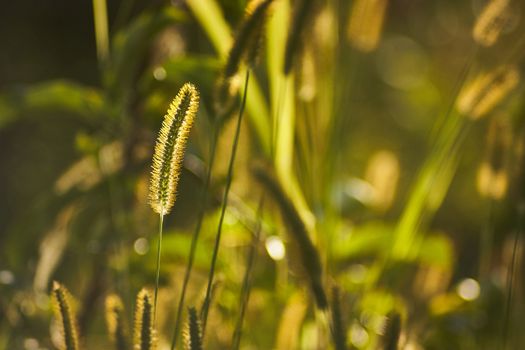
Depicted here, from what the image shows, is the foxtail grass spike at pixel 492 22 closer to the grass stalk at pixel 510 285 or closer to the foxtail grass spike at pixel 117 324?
the grass stalk at pixel 510 285

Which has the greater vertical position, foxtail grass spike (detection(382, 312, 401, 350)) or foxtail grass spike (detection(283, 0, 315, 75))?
foxtail grass spike (detection(283, 0, 315, 75))

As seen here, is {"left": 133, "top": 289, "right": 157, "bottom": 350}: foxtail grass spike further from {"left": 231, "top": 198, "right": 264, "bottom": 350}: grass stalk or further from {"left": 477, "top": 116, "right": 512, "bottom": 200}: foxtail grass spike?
{"left": 477, "top": 116, "right": 512, "bottom": 200}: foxtail grass spike

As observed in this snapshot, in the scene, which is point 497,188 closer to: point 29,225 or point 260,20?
point 260,20

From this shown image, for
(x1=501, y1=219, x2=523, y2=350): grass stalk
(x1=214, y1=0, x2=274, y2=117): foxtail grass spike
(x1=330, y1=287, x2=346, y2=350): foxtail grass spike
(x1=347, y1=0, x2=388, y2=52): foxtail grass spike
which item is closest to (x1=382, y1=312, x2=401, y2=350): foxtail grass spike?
(x1=330, y1=287, x2=346, y2=350): foxtail grass spike

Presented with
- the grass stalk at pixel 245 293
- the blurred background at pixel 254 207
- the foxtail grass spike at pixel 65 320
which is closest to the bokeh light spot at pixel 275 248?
the blurred background at pixel 254 207

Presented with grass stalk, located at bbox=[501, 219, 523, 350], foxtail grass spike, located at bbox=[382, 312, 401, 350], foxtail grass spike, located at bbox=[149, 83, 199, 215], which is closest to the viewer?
foxtail grass spike, located at bbox=[149, 83, 199, 215]

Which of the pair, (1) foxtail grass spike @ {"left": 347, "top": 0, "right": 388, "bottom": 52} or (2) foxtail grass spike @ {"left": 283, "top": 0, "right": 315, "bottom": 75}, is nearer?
(2) foxtail grass spike @ {"left": 283, "top": 0, "right": 315, "bottom": 75}
